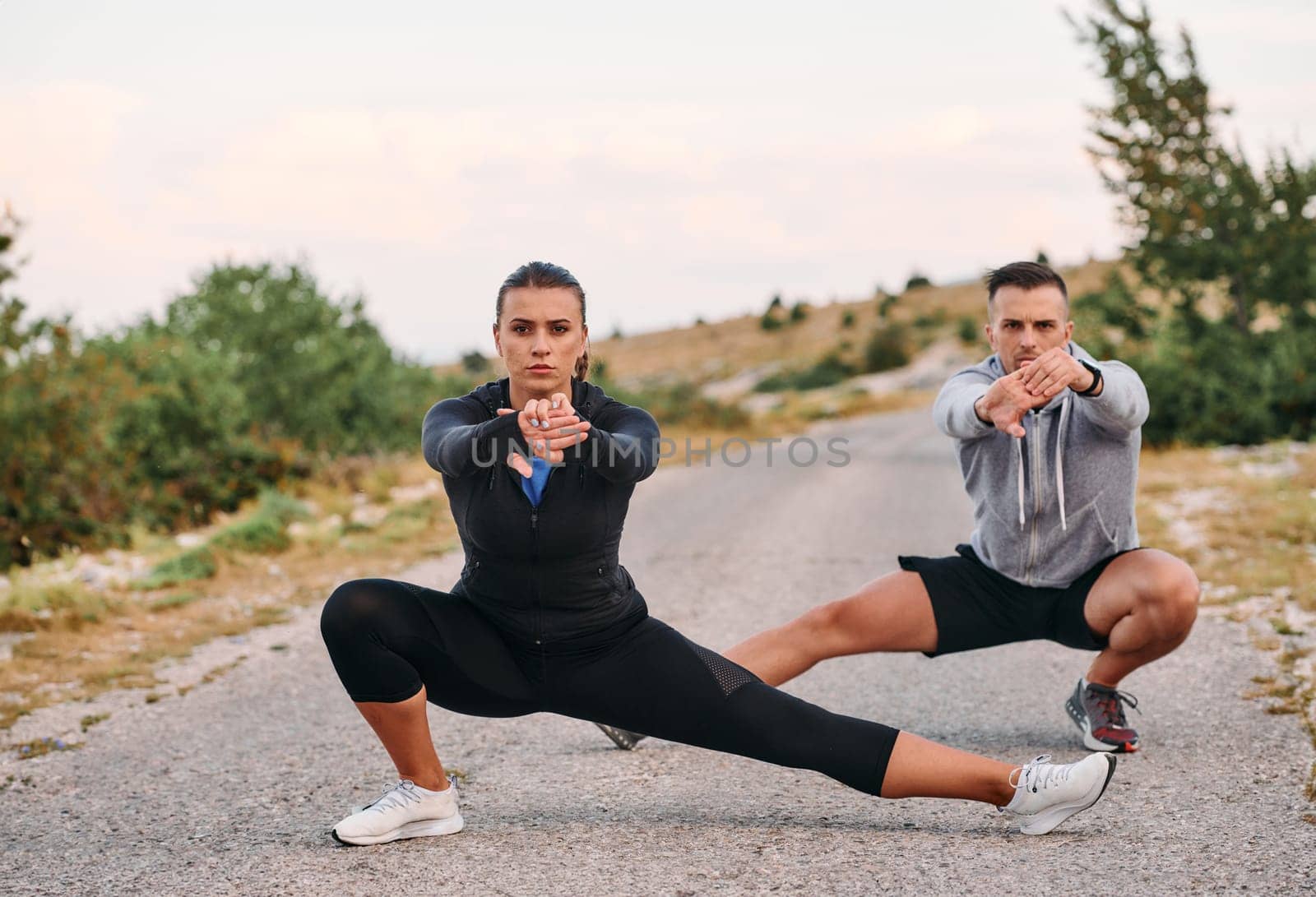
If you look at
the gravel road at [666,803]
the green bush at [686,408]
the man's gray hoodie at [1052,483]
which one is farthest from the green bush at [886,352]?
the man's gray hoodie at [1052,483]

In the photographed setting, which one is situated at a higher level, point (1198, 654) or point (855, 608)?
point (855, 608)

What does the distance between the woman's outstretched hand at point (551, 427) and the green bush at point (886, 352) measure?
176ft

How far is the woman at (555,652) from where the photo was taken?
360cm

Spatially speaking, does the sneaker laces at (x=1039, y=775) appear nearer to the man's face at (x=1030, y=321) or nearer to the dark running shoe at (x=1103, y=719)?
the dark running shoe at (x=1103, y=719)

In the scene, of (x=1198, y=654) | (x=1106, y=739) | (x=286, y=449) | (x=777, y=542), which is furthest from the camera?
(x=286, y=449)

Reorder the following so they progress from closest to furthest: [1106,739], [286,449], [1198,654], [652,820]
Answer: [652,820]
[1106,739]
[1198,654]
[286,449]

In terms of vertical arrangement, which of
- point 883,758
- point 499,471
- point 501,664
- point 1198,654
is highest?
point 499,471

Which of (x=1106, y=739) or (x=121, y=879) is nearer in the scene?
(x=121, y=879)

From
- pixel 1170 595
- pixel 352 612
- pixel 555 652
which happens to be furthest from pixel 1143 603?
pixel 352 612

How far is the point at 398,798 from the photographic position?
12.1 ft

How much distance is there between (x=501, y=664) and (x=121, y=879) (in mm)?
1182

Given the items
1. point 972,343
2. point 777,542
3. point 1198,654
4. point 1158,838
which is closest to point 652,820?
point 1158,838

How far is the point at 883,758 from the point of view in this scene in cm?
362

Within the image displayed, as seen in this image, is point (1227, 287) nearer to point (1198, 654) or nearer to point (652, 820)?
point (1198, 654)
